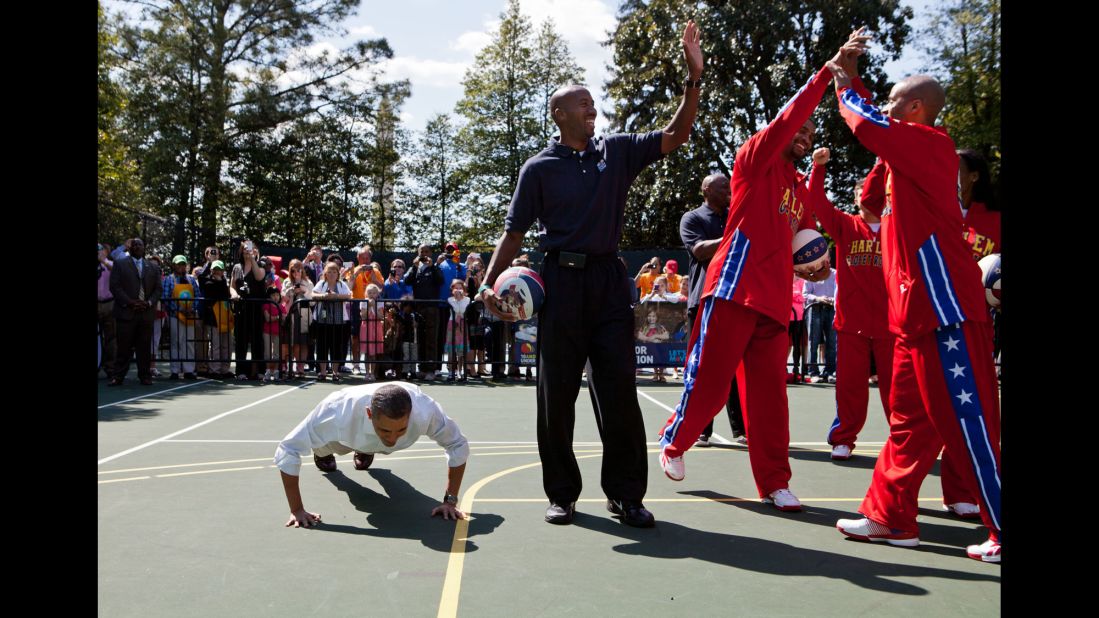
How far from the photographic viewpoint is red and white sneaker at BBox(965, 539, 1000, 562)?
381 cm

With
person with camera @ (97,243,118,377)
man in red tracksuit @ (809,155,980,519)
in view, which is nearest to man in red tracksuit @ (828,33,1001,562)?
man in red tracksuit @ (809,155,980,519)

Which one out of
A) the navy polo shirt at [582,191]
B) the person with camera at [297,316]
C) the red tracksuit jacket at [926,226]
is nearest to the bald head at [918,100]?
the red tracksuit jacket at [926,226]

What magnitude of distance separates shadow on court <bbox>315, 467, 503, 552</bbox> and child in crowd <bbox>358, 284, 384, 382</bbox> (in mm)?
7905

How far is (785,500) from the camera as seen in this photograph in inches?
192

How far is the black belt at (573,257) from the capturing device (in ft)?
14.8

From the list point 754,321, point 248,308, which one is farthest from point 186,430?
point 248,308

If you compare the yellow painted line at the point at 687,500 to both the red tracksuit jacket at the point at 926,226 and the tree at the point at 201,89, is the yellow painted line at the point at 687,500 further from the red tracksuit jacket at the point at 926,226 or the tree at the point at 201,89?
the tree at the point at 201,89

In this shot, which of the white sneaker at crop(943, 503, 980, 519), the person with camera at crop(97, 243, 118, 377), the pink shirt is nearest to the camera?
the white sneaker at crop(943, 503, 980, 519)

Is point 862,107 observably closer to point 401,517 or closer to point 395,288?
point 401,517

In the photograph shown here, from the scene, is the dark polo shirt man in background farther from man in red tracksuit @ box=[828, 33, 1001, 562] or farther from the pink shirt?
the pink shirt

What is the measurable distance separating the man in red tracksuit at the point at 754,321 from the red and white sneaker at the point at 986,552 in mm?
1084
